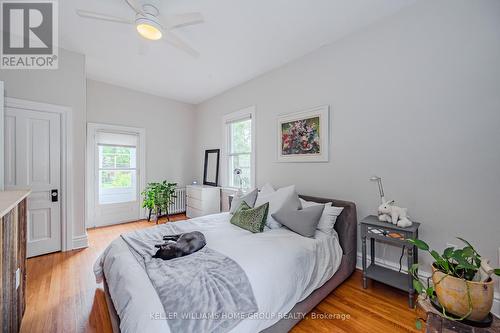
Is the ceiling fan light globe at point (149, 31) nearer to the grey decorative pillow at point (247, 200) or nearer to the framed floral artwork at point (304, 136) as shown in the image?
the framed floral artwork at point (304, 136)

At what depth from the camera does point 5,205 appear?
3.88 ft

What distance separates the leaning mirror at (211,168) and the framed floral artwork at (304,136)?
185 cm

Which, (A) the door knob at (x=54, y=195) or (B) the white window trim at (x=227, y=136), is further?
(B) the white window trim at (x=227, y=136)

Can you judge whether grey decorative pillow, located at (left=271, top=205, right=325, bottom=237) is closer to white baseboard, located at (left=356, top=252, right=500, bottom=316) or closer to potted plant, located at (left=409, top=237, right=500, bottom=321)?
white baseboard, located at (left=356, top=252, right=500, bottom=316)

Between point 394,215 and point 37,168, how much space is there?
4329 millimetres

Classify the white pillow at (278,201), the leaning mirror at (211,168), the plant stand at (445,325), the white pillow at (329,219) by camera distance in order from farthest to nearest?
1. the leaning mirror at (211,168)
2. the white pillow at (278,201)
3. the white pillow at (329,219)
4. the plant stand at (445,325)

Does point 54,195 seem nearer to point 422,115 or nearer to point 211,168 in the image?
point 211,168

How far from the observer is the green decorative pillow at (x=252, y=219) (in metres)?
2.21

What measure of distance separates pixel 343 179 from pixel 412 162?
71 cm

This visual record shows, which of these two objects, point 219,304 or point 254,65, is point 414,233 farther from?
point 254,65

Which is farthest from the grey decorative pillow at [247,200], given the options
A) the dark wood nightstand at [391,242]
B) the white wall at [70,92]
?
the white wall at [70,92]

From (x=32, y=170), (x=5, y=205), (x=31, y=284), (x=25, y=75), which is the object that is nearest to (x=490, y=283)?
(x=5, y=205)

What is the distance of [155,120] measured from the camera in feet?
15.6

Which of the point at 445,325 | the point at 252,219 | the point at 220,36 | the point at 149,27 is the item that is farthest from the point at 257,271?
the point at 220,36
